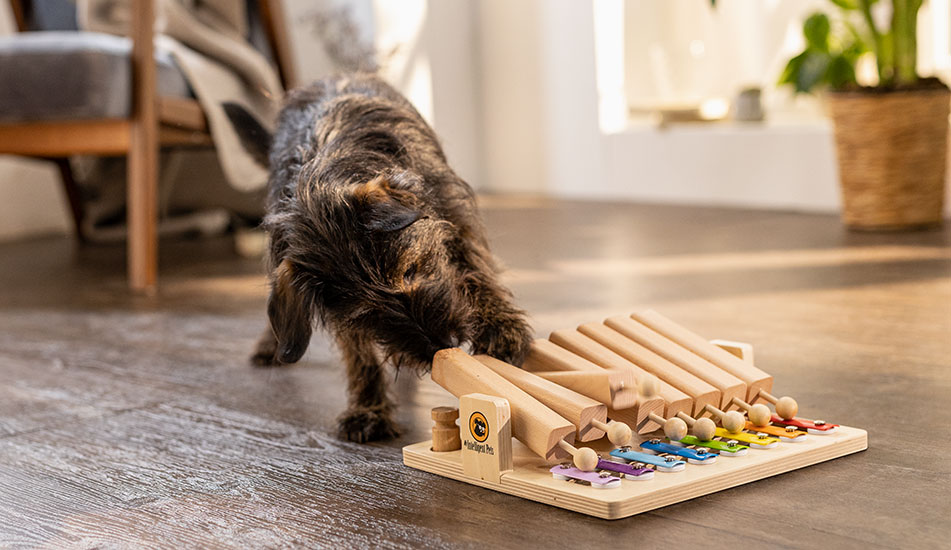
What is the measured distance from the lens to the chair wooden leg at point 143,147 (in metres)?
3.21

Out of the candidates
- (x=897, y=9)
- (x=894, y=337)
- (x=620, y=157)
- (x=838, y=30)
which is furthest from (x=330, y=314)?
(x=620, y=157)

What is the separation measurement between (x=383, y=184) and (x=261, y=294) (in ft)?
5.80

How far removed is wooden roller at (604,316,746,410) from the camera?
4.75 ft

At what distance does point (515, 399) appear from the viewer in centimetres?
132

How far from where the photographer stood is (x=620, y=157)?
578 centimetres

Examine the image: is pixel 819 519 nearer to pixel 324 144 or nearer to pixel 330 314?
pixel 330 314

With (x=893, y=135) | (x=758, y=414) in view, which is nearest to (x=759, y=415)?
(x=758, y=414)

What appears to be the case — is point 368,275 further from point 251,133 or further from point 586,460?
point 251,133

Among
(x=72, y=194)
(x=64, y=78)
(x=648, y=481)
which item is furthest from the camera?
(x=72, y=194)

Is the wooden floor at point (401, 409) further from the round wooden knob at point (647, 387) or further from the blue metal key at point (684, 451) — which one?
the round wooden knob at point (647, 387)

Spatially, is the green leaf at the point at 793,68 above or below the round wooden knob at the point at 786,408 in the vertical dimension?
above

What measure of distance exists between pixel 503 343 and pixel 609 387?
207mm

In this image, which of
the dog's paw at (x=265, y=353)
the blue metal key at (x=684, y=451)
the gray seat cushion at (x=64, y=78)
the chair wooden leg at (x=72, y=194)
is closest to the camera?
the blue metal key at (x=684, y=451)

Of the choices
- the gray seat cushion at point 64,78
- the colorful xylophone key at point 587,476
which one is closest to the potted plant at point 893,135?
the gray seat cushion at point 64,78
